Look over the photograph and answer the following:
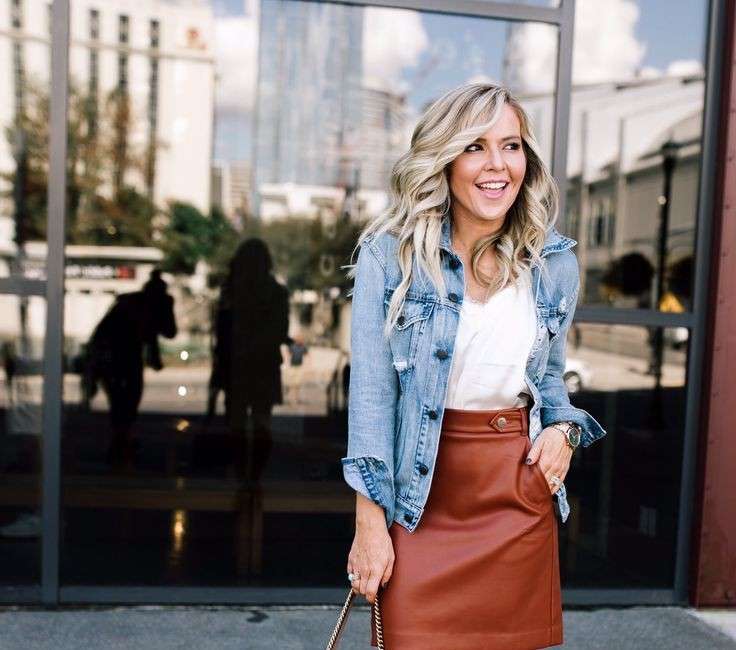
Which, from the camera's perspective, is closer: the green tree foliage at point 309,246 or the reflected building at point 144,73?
the reflected building at point 144,73

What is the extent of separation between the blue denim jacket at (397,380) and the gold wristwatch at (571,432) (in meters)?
0.34

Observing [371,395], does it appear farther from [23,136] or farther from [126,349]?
[23,136]

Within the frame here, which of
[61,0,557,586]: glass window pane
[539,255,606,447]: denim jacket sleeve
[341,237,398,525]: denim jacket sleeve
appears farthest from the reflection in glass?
[341,237,398,525]: denim jacket sleeve

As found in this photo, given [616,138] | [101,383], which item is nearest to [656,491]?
[616,138]

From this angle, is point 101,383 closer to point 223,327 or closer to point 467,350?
point 223,327

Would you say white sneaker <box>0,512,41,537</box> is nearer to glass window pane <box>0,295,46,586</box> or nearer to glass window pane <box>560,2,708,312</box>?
glass window pane <box>0,295,46,586</box>

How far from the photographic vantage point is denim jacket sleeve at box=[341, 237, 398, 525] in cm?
191

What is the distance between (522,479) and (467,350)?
1.06ft

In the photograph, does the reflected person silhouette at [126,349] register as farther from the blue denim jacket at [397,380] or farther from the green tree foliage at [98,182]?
the blue denim jacket at [397,380]

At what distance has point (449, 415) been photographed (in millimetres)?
1965

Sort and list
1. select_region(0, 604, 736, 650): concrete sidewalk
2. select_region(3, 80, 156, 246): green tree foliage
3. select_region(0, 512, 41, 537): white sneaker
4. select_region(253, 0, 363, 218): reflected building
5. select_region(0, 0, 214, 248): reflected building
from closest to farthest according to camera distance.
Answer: select_region(0, 604, 736, 650): concrete sidewalk → select_region(0, 512, 41, 537): white sneaker → select_region(0, 0, 214, 248): reflected building → select_region(3, 80, 156, 246): green tree foliage → select_region(253, 0, 363, 218): reflected building

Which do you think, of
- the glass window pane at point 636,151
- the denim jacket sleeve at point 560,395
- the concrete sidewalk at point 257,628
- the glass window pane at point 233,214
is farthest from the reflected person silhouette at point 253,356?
the denim jacket sleeve at point 560,395

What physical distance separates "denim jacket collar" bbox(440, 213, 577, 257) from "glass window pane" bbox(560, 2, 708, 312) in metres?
2.12

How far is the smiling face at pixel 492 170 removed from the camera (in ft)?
6.39
